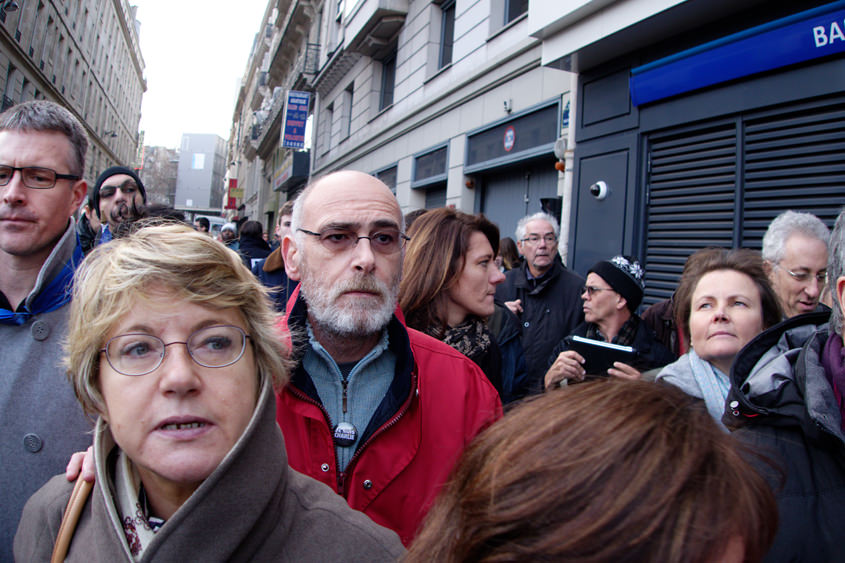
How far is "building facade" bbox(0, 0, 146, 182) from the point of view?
21.0 meters

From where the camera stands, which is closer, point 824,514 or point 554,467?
point 554,467

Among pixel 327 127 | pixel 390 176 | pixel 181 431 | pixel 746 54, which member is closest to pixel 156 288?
pixel 181 431

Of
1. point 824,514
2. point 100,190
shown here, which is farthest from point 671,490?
point 100,190

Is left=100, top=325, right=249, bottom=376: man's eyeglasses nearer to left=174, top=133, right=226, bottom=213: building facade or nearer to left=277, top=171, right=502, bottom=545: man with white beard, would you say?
left=277, top=171, right=502, bottom=545: man with white beard

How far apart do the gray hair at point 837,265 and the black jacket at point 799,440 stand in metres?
0.06

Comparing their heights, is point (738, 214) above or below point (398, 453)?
above

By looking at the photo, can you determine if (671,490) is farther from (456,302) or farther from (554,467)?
(456,302)

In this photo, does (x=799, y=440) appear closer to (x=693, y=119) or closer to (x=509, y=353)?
(x=509, y=353)

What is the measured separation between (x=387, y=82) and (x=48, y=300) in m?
13.8

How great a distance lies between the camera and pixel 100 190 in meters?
3.55

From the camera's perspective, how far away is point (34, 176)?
5.82 ft

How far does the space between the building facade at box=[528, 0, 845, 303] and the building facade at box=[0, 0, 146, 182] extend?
612 inches

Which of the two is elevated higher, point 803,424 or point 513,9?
point 513,9

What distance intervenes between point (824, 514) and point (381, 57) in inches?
575
